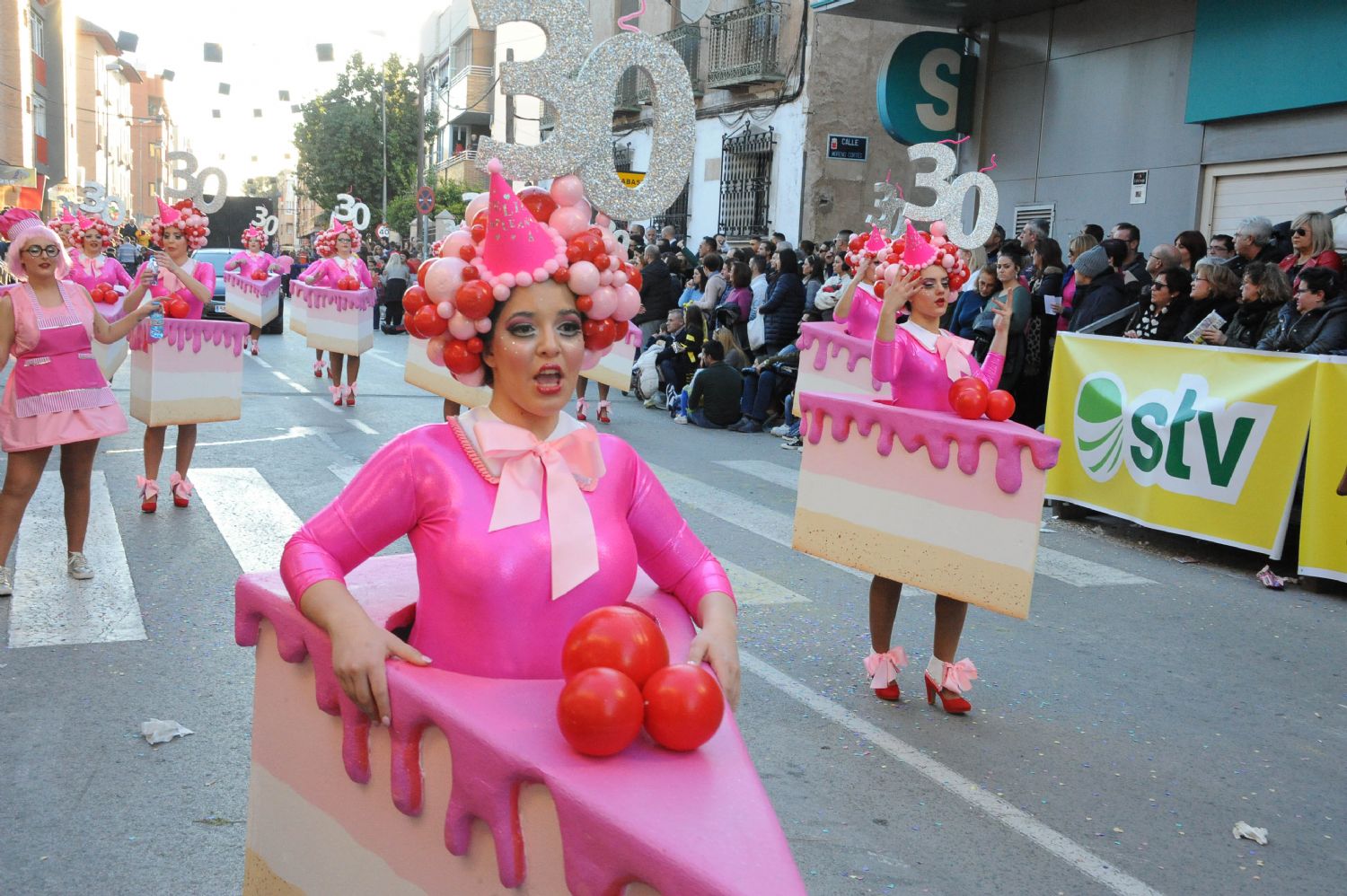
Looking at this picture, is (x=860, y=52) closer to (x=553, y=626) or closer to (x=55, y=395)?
(x=55, y=395)

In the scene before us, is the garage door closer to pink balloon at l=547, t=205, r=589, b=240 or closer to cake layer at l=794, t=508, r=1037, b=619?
cake layer at l=794, t=508, r=1037, b=619

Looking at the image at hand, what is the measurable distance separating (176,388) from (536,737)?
697 centimetres

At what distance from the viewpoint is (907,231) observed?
204 inches

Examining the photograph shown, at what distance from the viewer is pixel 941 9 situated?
1661cm

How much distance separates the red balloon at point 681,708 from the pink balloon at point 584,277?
0.84 metres

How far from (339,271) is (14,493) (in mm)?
8824

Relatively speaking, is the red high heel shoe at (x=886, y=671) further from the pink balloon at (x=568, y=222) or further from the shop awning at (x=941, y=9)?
the shop awning at (x=941, y=9)

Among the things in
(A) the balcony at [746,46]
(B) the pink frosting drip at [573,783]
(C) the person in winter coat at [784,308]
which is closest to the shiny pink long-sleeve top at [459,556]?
(B) the pink frosting drip at [573,783]

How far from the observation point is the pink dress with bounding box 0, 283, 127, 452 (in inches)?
236

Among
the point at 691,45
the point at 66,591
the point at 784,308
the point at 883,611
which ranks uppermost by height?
the point at 691,45

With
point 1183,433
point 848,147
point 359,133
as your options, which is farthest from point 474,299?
point 359,133

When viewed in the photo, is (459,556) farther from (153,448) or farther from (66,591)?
(153,448)

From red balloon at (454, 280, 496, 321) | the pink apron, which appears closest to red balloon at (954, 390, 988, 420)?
red balloon at (454, 280, 496, 321)

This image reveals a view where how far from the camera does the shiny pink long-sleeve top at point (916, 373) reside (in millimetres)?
5102
